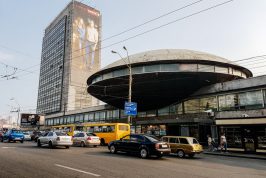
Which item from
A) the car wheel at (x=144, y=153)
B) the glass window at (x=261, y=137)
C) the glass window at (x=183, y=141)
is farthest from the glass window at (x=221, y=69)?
the car wheel at (x=144, y=153)

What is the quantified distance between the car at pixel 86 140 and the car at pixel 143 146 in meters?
7.66

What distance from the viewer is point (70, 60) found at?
126 meters

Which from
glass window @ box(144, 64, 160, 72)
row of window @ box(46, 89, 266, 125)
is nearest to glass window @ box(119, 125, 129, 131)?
glass window @ box(144, 64, 160, 72)

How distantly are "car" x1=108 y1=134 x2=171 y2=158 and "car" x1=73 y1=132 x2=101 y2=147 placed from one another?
7661 mm

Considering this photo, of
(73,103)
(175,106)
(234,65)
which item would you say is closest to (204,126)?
(175,106)

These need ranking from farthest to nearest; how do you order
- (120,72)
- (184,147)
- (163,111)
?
(163,111), (120,72), (184,147)

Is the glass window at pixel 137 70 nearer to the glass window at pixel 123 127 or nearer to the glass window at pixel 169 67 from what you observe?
the glass window at pixel 169 67

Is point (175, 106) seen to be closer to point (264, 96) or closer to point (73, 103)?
point (264, 96)

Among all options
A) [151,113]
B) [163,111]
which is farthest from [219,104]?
[151,113]

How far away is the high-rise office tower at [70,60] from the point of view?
418ft

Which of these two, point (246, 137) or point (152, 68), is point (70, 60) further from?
point (246, 137)

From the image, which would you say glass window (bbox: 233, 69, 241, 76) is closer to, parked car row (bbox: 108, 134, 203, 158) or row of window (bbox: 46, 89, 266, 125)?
row of window (bbox: 46, 89, 266, 125)

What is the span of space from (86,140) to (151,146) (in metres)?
11.0

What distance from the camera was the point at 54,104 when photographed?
132 m
